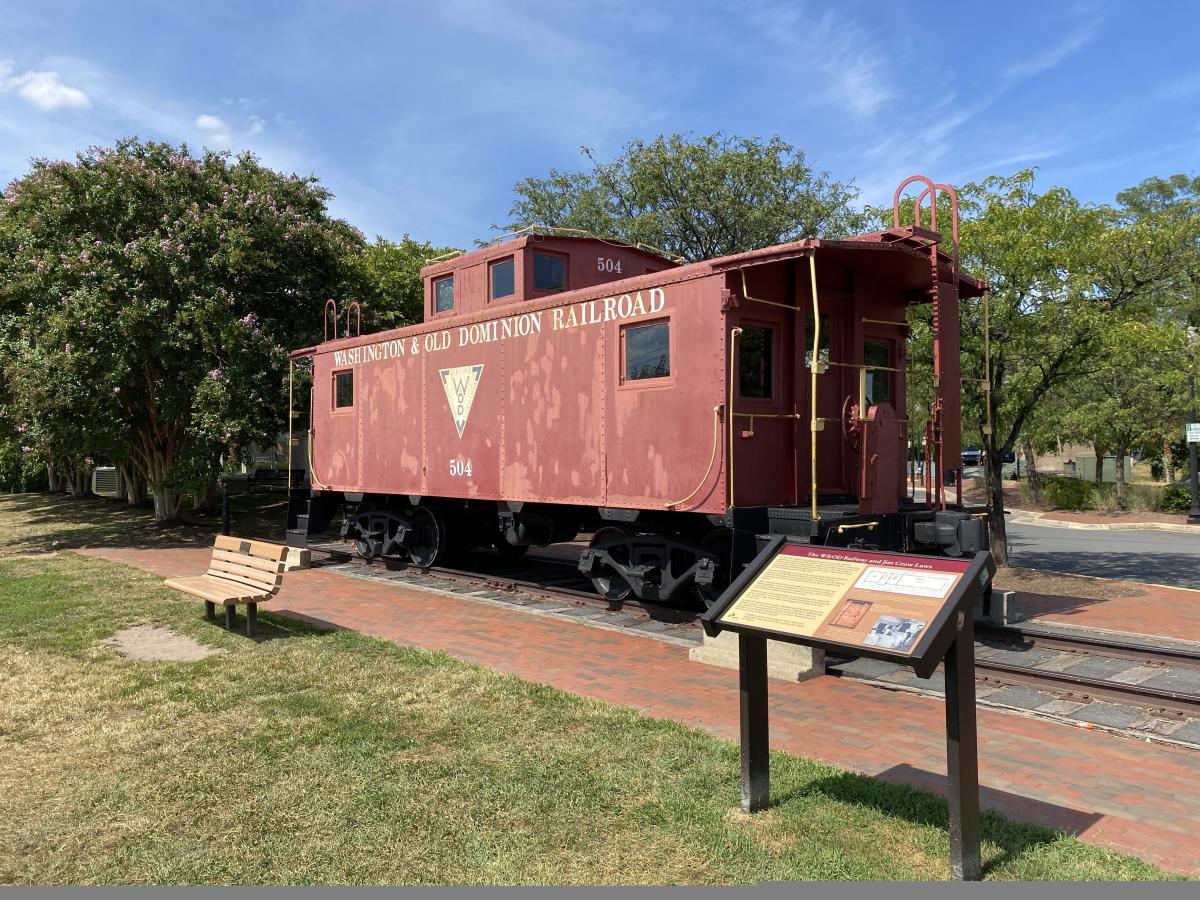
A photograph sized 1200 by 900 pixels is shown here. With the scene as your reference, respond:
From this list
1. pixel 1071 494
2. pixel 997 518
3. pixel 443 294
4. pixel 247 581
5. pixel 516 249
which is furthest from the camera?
pixel 1071 494

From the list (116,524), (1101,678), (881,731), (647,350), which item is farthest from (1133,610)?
(116,524)

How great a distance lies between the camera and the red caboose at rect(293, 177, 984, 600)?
7.39m

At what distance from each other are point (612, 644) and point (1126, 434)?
23.3 meters

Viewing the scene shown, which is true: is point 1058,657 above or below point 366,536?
below

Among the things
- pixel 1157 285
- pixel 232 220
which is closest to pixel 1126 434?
pixel 1157 285

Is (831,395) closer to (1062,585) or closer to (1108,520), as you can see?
(1062,585)

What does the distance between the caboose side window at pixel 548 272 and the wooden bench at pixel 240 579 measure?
448cm

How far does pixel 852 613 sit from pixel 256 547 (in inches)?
247

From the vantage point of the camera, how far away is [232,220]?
53.1 ft

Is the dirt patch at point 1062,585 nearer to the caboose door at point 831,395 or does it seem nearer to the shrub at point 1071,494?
the caboose door at point 831,395

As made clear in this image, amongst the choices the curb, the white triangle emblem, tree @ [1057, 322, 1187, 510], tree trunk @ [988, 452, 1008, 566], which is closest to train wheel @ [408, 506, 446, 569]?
the white triangle emblem

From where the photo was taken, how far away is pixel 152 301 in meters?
15.3

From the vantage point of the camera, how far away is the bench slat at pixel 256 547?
764cm

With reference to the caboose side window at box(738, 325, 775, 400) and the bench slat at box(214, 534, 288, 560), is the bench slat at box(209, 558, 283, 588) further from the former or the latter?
the caboose side window at box(738, 325, 775, 400)
